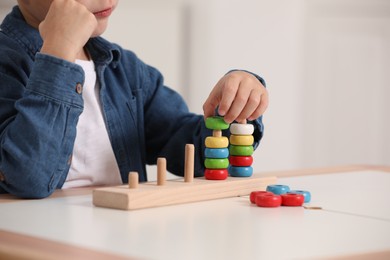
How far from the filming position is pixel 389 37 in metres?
2.97

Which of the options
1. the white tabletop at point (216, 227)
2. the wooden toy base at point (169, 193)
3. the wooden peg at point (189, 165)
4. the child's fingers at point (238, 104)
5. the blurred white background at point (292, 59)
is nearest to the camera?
the white tabletop at point (216, 227)

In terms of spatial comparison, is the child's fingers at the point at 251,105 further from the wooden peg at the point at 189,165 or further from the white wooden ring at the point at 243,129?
the wooden peg at the point at 189,165

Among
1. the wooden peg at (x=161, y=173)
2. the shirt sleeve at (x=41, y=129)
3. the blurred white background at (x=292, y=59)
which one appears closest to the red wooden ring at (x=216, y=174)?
the wooden peg at (x=161, y=173)

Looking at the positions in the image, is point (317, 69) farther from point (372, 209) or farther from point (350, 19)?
point (372, 209)

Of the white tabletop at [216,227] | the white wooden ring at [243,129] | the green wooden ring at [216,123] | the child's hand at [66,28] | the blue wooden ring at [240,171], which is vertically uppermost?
the child's hand at [66,28]

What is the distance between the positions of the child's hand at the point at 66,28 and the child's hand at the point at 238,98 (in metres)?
0.22

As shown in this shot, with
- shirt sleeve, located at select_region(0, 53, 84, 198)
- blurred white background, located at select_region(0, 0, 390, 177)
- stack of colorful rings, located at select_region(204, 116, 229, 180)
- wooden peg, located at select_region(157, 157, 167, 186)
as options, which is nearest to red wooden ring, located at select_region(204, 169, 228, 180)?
stack of colorful rings, located at select_region(204, 116, 229, 180)

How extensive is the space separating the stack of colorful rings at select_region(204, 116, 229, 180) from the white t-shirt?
27 cm

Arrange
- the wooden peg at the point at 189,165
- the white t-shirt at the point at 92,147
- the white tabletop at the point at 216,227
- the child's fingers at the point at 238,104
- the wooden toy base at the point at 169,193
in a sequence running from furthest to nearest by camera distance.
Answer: the white t-shirt at the point at 92,147
the child's fingers at the point at 238,104
the wooden peg at the point at 189,165
the wooden toy base at the point at 169,193
the white tabletop at the point at 216,227

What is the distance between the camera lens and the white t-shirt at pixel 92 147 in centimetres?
128

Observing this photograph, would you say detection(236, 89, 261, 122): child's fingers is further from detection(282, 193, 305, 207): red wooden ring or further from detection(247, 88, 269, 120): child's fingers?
detection(282, 193, 305, 207): red wooden ring

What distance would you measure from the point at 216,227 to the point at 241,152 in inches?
13.3

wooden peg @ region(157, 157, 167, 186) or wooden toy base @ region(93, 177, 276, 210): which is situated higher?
wooden peg @ region(157, 157, 167, 186)

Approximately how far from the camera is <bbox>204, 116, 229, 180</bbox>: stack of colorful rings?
1063mm
